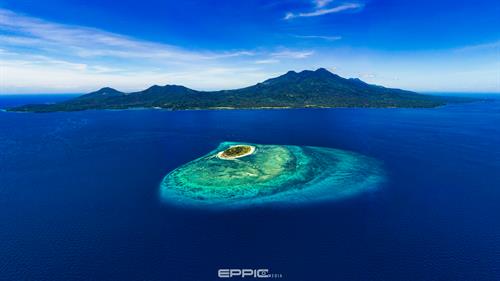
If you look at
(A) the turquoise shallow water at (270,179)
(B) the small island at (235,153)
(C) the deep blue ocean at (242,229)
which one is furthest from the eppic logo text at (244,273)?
(B) the small island at (235,153)

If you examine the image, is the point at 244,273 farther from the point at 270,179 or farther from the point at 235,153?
the point at 235,153

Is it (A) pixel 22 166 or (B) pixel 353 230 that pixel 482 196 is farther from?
(A) pixel 22 166

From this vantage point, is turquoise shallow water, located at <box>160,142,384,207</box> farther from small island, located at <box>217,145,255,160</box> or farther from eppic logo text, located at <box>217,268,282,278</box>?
eppic logo text, located at <box>217,268,282,278</box>

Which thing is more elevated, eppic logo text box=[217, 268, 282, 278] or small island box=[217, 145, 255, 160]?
small island box=[217, 145, 255, 160]

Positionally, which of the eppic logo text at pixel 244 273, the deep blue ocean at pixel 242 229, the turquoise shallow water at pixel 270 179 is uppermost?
the turquoise shallow water at pixel 270 179

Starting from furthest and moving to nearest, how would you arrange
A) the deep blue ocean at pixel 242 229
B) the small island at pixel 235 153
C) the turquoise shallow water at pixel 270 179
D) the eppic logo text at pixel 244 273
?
the small island at pixel 235 153, the turquoise shallow water at pixel 270 179, the deep blue ocean at pixel 242 229, the eppic logo text at pixel 244 273

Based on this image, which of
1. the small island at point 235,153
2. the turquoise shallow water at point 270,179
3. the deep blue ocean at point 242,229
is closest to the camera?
the deep blue ocean at point 242,229

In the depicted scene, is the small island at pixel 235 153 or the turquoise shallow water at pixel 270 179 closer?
the turquoise shallow water at pixel 270 179

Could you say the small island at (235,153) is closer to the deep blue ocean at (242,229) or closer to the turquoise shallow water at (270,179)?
the turquoise shallow water at (270,179)

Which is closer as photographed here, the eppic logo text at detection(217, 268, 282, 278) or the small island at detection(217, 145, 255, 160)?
the eppic logo text at detection(217, 268, 282, 278)

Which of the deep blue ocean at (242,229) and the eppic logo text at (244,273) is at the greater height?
the deep blue ocean at (242,229)

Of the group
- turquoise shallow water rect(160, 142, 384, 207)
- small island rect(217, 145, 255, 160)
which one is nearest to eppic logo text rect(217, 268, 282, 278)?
turquoise shallow water rect(160, 142, 384, 207)
